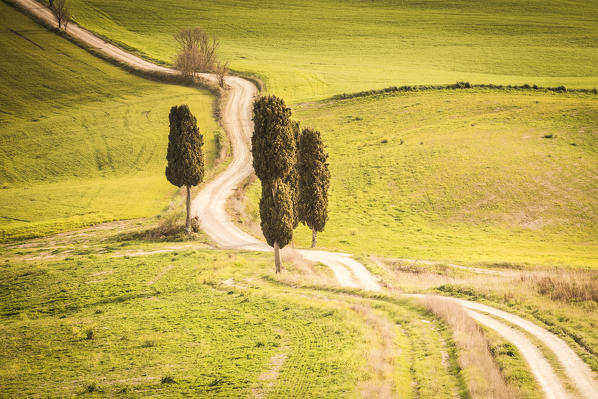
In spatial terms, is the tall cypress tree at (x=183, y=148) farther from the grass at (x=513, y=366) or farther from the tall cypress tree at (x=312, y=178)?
the grass at (x=513, y=366)

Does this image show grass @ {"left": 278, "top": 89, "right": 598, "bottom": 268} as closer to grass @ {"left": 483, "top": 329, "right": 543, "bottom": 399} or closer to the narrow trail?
the narrow trail

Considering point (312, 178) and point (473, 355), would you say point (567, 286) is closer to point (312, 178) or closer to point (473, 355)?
point (473, 355)

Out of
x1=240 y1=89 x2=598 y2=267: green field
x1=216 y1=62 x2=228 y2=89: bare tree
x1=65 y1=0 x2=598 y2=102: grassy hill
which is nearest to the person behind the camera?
x1=240 y1=89 x2=598 y2=267: green field

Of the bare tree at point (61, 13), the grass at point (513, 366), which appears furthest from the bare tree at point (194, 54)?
the grass at point (513, 366)

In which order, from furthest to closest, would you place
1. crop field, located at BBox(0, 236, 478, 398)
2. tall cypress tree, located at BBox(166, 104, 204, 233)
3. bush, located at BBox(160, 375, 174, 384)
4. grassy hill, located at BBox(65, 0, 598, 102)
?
grassy hill, located at BBox(65, 0, 598, 102), tall cypress tree, located at BBox(166, 104, 204, 233), bush, located at BBox(160, 375, 174, 384), crop field, located at BBox(0, 236, 478, 398)

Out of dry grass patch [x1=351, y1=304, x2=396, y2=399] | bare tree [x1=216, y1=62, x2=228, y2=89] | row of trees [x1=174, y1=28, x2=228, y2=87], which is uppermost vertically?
row of trees [x1=174, y1=28, x2=228, y2=87]

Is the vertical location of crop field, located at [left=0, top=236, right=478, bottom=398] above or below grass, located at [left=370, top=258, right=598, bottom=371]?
below

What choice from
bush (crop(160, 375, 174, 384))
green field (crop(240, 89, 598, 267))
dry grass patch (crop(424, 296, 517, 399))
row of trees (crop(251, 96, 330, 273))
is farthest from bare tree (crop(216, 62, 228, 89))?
bush (crop(160, 375, 174, 384))
